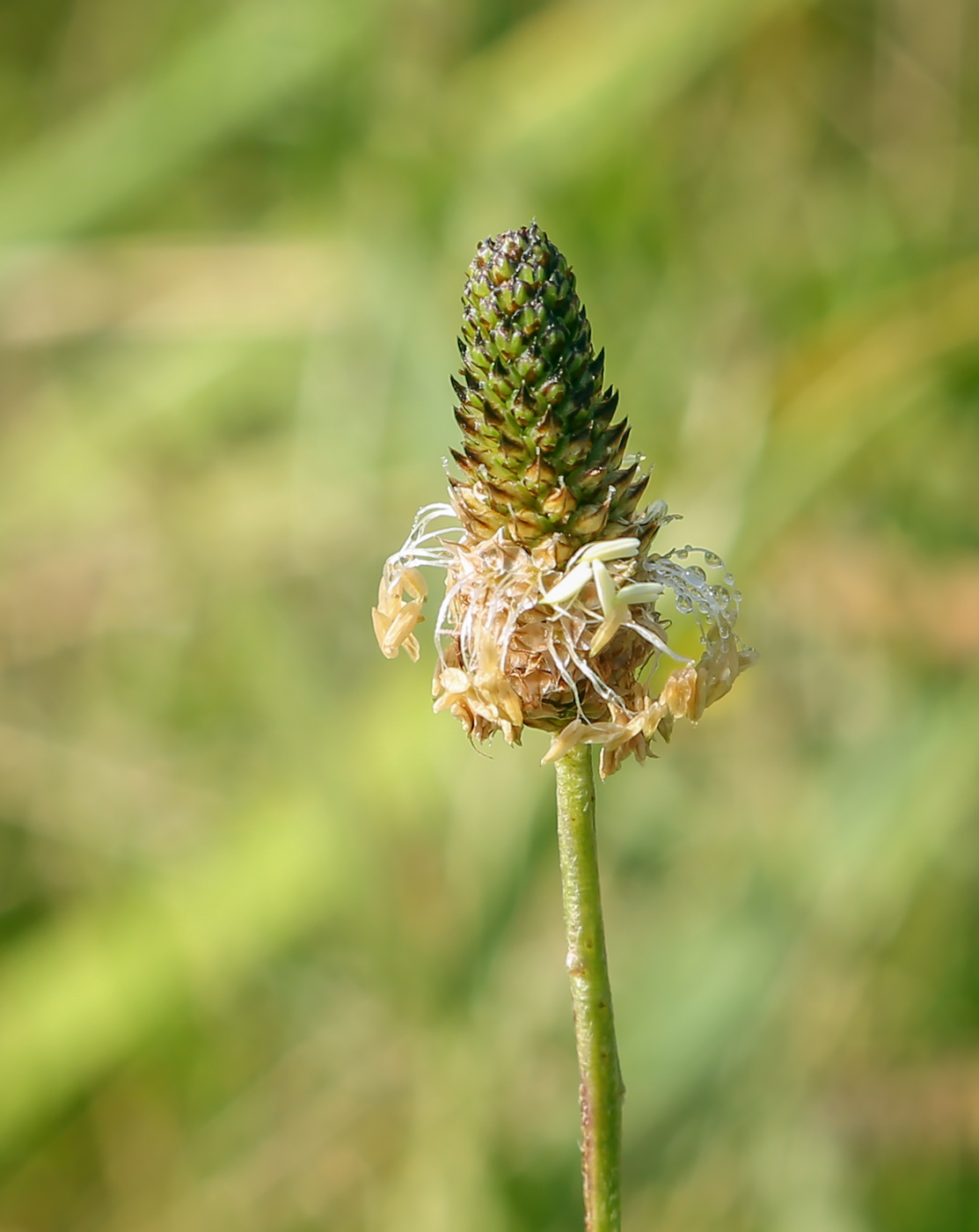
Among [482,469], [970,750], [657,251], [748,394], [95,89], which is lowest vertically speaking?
[970,750]

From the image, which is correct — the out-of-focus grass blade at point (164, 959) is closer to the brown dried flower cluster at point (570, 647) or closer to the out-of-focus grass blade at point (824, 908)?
the out-of-focus grass blade at point (824, 908)

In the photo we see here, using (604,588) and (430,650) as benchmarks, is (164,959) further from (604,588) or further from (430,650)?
(604,588)

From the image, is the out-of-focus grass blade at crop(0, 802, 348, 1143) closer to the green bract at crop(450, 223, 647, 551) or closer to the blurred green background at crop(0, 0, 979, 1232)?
the blurred green background at crop(0, 0, 979, 1232)

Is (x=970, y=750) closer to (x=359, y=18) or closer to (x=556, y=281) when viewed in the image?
(x=556, y=281)

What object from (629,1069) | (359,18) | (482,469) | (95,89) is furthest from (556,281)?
(95,89)

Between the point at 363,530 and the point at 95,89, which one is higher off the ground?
the point at 95,89

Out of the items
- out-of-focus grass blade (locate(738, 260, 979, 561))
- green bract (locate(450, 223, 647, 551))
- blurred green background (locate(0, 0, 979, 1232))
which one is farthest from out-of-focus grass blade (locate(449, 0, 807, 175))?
green bract (locate(450, 223, 647, 551))
